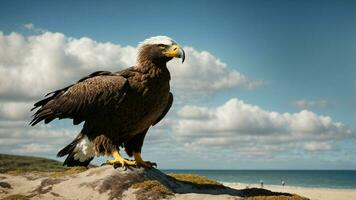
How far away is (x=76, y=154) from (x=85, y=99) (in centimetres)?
176

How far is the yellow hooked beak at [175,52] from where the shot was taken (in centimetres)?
1098

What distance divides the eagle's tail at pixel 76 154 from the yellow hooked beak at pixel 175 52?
10.9ft

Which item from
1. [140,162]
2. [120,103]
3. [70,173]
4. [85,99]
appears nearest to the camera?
[120,103]

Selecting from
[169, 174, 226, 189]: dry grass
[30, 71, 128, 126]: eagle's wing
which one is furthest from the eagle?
[169, 174, 226, 189]: dry grass

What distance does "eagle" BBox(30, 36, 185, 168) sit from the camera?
11039 mm

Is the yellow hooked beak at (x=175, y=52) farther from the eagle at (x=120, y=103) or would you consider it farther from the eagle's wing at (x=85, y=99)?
the eagle's wing at (x=85, y=99)

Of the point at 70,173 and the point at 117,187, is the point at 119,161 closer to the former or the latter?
the point at 117,187

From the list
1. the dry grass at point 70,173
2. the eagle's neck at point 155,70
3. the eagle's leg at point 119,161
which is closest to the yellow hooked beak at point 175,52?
the eagle's neck at point 155,70

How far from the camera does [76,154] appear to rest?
12266 mm

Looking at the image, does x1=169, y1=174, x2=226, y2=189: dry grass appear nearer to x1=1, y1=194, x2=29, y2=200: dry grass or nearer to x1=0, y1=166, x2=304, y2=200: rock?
x1=0, y1=166, x2=304, y2=200: rock

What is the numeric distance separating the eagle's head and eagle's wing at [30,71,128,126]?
914 millimetres

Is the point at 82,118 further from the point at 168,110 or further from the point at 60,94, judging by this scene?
the point at 168,110

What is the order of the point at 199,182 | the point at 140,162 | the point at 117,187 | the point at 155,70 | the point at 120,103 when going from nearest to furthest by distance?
the point at 117,187 < the point at 120,103 < the point at 155,70 < the point at 140,162 < the point at 199,182

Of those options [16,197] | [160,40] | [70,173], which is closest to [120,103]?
[160,40]
